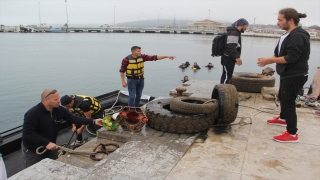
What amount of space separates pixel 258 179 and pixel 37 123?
331 centimetres

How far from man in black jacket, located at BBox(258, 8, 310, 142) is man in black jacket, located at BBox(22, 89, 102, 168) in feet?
11.3

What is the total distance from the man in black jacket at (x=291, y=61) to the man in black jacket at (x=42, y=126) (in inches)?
136

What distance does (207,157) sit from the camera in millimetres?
4043

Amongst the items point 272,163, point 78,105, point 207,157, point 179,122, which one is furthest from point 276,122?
point 78,105

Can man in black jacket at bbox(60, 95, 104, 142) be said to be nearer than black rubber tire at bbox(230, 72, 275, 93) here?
Yes

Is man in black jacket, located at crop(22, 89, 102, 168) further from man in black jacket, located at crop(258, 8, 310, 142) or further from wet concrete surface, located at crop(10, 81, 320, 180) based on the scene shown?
man in black jacket, located at crop(258, 8, 310, 142)

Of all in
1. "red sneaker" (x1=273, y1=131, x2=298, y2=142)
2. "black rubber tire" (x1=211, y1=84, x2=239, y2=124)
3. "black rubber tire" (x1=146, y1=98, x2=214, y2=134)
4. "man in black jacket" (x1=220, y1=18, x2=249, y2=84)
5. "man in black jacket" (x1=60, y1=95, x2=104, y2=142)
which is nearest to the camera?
"red sneaker" (x1=273, y1=131, x2=298, y2=142)

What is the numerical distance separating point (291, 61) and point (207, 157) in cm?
203

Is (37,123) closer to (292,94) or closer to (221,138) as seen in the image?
(221,138)

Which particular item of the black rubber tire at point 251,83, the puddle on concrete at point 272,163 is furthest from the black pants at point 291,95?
the black rubber tire at point 251,83

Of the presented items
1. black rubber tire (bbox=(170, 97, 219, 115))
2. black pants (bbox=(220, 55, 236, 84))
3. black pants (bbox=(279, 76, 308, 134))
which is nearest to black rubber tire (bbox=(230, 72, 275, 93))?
black pants (bbox=(220, 55, 236, 84))

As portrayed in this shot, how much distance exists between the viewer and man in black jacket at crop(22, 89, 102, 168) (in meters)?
4.05

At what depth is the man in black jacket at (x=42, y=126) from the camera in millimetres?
4047

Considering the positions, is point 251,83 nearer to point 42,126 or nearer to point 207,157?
point 207,157
